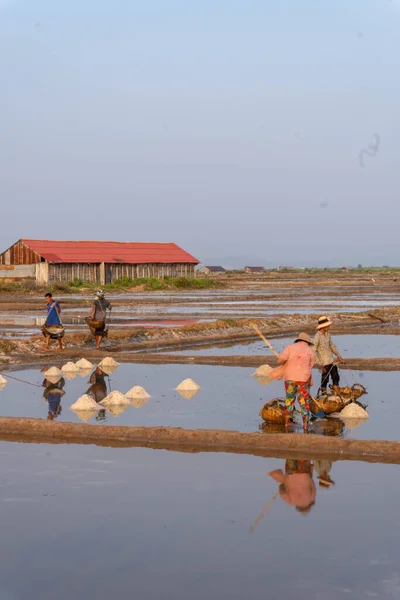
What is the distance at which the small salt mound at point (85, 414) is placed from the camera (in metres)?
10.9

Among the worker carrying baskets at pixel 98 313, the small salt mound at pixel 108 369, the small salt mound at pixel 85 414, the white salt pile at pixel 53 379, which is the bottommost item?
the small salt mound at pixel 85 414

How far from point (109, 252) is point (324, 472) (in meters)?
53.4

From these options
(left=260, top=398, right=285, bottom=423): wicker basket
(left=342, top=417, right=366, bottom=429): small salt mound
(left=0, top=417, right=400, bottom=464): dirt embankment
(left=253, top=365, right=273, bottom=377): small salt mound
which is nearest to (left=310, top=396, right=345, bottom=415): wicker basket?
(left=342, top=417, right=366, bottom=429): small salt mound

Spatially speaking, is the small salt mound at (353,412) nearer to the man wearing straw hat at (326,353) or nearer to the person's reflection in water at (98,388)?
the man wearing straw hat at (326,353)

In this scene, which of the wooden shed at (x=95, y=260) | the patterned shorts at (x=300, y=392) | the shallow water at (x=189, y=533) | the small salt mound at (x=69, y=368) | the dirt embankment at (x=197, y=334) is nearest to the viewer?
the shallow water at (x=189, y=533)

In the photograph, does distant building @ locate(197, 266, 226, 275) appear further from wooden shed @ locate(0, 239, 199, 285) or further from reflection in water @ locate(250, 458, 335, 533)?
reflection in water @ locate(250, 458, 335, 533)

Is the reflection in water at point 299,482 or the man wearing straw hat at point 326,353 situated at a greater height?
the man wearing straw hat at point 326,353

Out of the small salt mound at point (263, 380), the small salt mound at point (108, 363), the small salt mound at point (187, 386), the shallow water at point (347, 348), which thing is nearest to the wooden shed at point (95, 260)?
the shallow water at point (347, 348)

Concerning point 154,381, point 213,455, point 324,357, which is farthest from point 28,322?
point 213,455

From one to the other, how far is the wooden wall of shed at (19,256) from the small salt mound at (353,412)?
152ft

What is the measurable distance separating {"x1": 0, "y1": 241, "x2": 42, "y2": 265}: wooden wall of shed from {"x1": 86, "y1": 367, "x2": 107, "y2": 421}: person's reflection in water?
41217 mm

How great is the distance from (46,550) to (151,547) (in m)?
0.70

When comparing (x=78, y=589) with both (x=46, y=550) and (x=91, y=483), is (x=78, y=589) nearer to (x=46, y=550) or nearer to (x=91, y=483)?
(x=46, y=550)

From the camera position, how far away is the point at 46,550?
5996 mm
